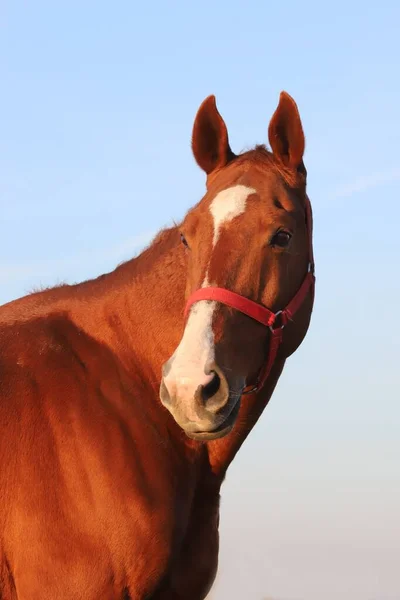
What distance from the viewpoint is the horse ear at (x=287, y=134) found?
6.27m

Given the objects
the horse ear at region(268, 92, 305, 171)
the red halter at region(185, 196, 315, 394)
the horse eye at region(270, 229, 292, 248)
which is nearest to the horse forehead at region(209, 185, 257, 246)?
the horse eye at region(270, 229, 292, 248)

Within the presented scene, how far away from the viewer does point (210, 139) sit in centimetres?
661

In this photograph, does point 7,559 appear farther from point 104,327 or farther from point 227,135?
point 227,135

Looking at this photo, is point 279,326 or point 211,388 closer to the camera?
point 211,388

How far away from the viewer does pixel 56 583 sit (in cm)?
532

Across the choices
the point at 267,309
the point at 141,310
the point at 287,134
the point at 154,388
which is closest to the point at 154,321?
the point at 141,310

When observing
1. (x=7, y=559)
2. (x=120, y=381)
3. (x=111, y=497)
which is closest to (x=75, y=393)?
(x=120, y=381)

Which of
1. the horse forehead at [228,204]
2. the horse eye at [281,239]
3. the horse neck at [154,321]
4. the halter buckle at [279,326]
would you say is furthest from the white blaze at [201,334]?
the horse neck at [154,321]

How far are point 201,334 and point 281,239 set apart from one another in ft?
3.13

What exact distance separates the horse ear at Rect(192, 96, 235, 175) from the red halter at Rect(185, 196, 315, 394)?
2.39ft

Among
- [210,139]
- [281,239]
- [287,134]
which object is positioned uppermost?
[210,139]

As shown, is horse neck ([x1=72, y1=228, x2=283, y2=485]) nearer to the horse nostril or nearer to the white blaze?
the white blaze

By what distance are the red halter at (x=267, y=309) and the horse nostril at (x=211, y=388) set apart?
556 millimetres

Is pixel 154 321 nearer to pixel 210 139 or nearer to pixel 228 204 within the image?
pixel 228 204
